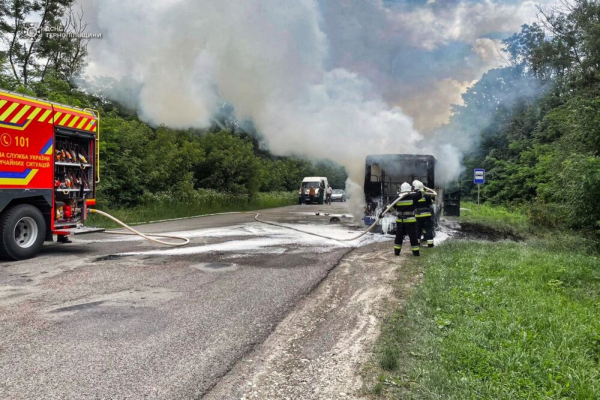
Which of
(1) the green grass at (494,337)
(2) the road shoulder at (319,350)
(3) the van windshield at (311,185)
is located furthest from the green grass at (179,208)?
(1) the green grass at (494,337)

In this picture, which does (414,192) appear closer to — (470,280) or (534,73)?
(470,280)

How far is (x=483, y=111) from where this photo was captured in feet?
109

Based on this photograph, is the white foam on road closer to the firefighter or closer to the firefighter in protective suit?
the firefighter in protective suit

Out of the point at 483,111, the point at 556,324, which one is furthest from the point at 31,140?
the point at 483,111

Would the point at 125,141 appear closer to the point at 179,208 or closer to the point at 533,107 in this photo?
the point at 179,208

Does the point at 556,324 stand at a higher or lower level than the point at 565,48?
lower

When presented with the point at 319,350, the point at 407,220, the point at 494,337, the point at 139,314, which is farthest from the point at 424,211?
the point at 139,314

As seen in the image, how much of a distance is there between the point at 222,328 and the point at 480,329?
101 inches

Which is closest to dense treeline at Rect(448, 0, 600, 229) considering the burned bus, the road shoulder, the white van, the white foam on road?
the burned bus

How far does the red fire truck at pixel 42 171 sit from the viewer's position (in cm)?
779

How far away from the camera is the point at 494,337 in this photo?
3949 mm

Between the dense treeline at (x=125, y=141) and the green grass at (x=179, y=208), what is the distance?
392 millimetres

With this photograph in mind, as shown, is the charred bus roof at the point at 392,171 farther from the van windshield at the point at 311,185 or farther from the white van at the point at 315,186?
the van windshield at the point at 311,185

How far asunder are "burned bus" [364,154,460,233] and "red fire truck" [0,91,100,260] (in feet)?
27.4
